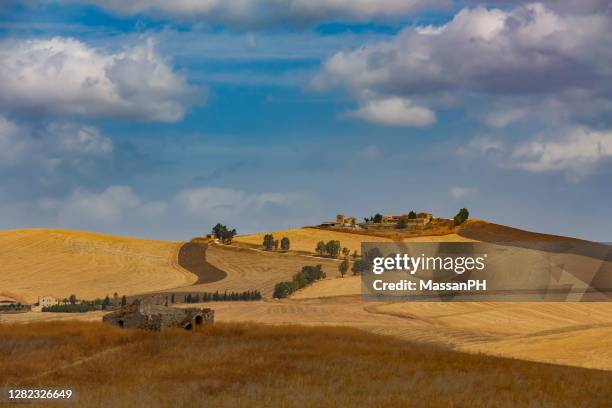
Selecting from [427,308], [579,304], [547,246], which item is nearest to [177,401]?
[427,308]

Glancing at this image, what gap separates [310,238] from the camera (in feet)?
451

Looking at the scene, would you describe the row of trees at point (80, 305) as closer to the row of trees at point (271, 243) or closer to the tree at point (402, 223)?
the row of trees at point (271, 243)

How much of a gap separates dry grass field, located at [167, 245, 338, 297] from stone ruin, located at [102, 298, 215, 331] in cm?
4681

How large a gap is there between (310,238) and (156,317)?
98196mm

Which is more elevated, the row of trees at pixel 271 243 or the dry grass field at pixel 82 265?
the row of trees at pixel 271 243

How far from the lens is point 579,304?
242ft

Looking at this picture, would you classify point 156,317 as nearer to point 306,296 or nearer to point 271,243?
point 306,296

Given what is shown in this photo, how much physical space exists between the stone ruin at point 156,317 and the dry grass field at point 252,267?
154 feet

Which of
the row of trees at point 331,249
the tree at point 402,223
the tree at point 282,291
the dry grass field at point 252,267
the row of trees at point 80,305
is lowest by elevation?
the row of trees at point 80,305

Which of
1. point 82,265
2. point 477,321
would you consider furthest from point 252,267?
point 477,321

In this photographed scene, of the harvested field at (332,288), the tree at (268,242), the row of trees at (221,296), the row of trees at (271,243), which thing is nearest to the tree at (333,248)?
the row of trees at (271,243)

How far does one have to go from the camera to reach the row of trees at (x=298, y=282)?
86188 mm

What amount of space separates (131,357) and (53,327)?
1066 centimetres

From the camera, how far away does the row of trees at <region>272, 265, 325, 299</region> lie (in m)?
86.2
